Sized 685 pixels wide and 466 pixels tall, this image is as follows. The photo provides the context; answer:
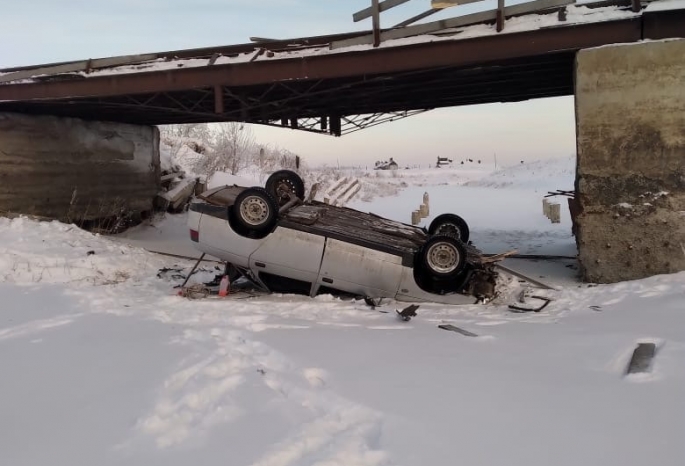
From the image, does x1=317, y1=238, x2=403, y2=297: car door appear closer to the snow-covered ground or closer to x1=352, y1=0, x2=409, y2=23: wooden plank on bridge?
the snow-covered ground

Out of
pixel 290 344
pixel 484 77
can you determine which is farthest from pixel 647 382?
pixel 484 77

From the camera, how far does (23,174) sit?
40.1 ft

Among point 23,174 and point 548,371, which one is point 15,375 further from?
point 23,174

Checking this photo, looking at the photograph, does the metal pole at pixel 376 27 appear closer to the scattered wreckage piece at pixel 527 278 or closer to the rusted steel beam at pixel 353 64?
the rusted steel beam at pixel 353 64

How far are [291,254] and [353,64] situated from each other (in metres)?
3.77

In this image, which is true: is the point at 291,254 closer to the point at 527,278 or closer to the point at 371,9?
the point at 527,278

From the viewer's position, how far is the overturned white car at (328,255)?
7.12 m

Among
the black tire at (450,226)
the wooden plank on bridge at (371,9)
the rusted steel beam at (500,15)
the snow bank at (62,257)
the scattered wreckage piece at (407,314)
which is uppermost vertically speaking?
the wooden plank on bridge at (371,9)

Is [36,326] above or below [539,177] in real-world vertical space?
below

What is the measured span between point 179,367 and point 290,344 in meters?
1.15

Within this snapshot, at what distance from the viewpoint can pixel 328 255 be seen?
7.15 meters

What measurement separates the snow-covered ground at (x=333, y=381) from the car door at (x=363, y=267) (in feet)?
1.77

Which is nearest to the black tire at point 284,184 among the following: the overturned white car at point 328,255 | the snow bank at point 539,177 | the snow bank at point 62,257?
the overturned white car at point 328,255

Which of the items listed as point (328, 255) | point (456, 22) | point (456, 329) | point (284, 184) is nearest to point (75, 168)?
point (284, 184)
